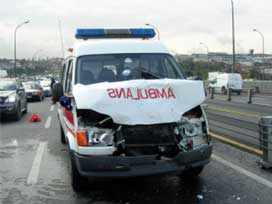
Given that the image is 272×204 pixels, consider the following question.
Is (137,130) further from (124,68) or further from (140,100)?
(124,68)

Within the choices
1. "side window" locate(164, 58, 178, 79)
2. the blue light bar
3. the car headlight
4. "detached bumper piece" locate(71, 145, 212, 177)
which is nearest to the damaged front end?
"detached bumper piece" locate(71, 145, 212, 177)

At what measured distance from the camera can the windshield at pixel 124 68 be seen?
7020mm

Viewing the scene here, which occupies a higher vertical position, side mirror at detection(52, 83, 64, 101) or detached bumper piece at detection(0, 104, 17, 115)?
side mirror at detection(52, 83, 64, 101)

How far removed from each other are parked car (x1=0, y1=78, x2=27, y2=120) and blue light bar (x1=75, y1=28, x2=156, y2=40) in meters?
8.92

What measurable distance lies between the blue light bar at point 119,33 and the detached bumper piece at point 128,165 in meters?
3.76

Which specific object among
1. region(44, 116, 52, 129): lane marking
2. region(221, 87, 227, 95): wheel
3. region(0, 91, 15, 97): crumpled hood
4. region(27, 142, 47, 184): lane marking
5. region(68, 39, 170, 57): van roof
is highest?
region(68, 39, 170, 57): van roof

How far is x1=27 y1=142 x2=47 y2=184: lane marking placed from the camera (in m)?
7.29

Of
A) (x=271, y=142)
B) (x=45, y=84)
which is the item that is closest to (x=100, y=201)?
(x=271, y=142)

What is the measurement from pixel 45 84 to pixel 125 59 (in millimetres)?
34354

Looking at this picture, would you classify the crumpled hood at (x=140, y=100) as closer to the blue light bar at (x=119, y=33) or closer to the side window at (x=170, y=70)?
the side window at (x=170, y=70)

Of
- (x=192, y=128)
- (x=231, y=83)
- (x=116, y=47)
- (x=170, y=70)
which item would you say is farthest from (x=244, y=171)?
(x=231, y=83)

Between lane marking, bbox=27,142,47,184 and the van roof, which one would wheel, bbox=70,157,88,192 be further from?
the van roof

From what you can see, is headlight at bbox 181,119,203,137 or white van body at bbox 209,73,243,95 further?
white van body at bbox 209,73,243,95

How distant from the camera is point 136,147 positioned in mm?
5785
